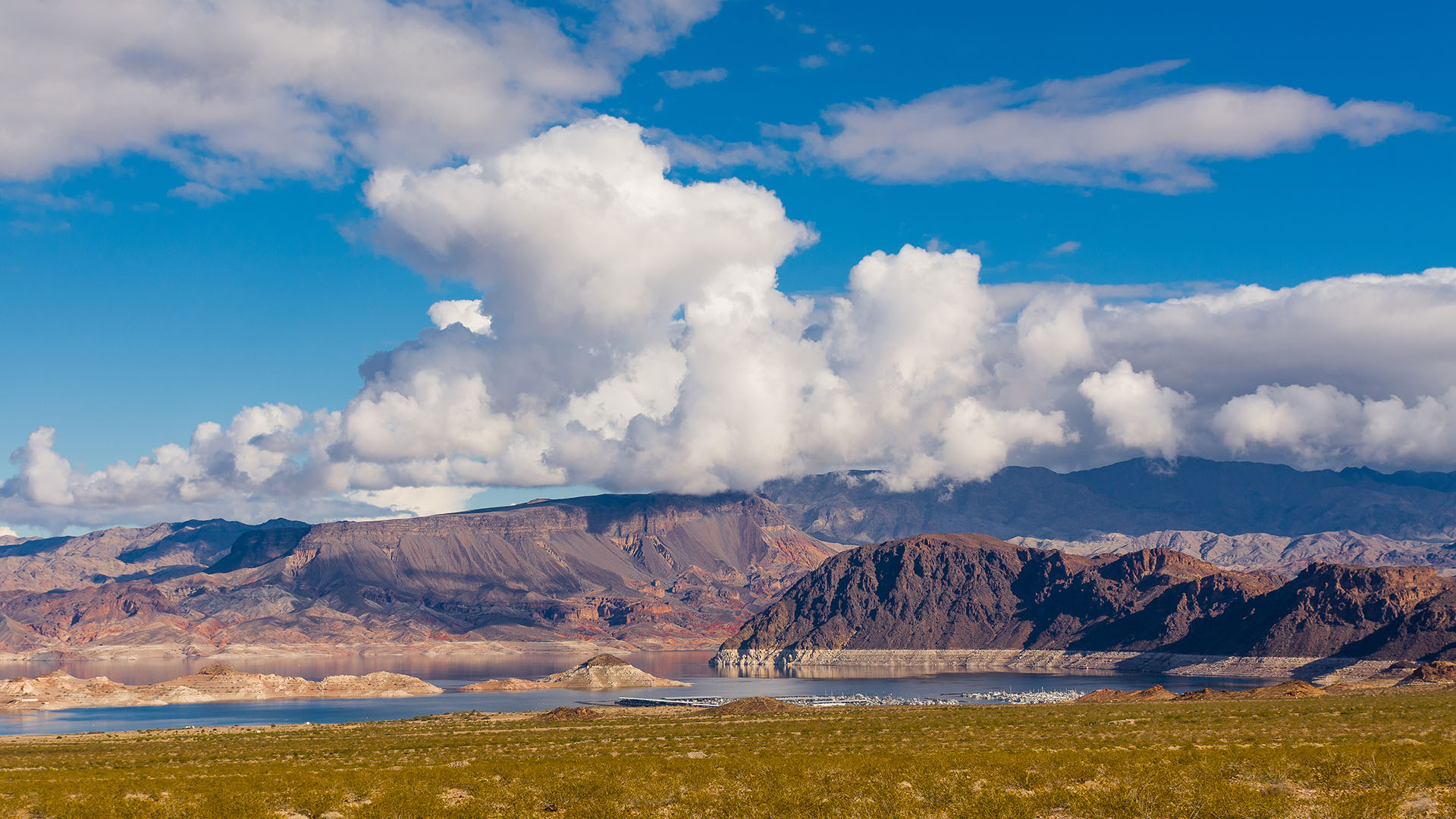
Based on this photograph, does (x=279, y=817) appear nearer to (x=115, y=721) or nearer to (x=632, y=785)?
(x=632, y=785)

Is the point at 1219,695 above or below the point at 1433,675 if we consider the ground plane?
above

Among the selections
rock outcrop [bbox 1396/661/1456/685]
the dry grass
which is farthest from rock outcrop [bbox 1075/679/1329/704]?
the dry grass

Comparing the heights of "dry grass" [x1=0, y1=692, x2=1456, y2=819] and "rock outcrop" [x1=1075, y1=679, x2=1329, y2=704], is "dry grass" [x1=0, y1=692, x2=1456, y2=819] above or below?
above

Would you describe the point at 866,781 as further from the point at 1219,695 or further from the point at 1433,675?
the point at 1433,675

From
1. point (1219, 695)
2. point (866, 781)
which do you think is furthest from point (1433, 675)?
point (866, 781)

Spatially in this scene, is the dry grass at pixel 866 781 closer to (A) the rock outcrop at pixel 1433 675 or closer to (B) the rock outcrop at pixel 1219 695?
(B) the rock outcrop at pixel 1219 695

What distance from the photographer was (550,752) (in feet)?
280

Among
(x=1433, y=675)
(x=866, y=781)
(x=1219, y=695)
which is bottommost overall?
(x=1433, y=675)

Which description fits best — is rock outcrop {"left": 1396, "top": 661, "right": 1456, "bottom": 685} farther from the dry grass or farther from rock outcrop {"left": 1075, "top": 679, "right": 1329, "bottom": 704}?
the dry grass

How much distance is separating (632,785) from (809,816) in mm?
9257

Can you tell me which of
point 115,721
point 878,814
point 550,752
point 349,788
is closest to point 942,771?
point 878,814

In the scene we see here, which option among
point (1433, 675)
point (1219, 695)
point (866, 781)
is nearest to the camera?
point (866, 781)

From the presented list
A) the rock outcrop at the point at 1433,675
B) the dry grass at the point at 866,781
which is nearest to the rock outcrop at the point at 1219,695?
the rock outcrop at the point at 1433,675

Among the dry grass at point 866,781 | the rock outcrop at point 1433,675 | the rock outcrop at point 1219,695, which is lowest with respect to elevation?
the rock outcrop at point 1433,675
